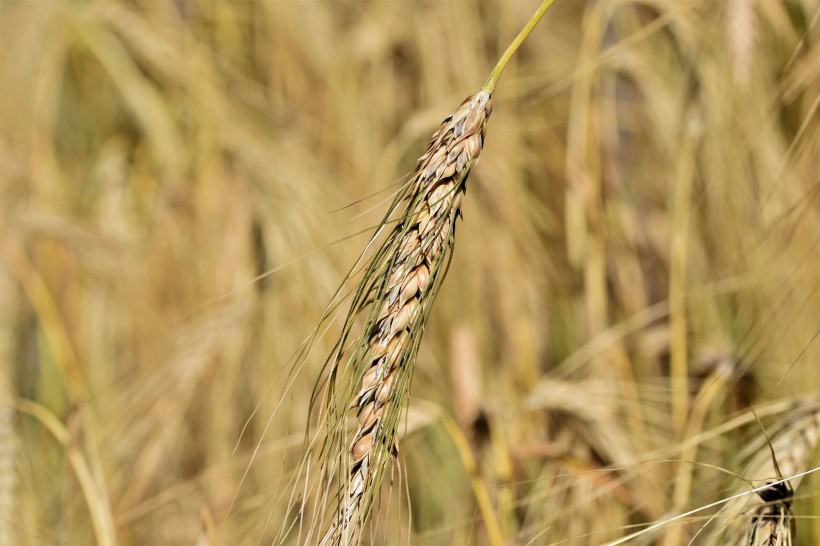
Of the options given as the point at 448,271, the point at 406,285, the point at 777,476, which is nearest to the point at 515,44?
the point at 406,285

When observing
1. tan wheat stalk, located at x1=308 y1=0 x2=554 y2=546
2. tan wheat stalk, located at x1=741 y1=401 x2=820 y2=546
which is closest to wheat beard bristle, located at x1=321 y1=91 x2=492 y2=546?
tan wheat stalk, located at x1=308 y1=0 x2=554 y2=546

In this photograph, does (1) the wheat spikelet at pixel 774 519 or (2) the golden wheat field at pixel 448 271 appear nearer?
(1) the wheat spikelet at pixel 774 519

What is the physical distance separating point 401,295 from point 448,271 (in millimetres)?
562

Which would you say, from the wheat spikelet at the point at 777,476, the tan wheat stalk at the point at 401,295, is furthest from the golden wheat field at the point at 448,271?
the tan wheat stalk at the point at 401,295

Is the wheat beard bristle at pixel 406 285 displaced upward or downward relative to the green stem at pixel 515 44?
downward

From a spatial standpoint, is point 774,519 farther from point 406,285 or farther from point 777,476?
point 406,285

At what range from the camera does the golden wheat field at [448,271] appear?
30.7 inches

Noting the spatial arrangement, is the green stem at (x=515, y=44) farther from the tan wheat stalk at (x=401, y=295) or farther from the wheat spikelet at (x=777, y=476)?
the wheat spikelet at (x=777, y=476)

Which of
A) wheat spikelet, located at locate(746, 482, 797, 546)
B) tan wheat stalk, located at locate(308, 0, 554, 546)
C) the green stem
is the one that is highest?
the green stem

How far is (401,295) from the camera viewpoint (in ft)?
1.34

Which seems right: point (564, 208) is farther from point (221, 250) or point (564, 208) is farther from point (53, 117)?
point (53, 117)

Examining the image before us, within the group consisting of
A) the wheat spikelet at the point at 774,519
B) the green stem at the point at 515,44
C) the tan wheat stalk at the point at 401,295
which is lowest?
the wheat spikelet at the point at 774,519

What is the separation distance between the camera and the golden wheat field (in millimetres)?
780

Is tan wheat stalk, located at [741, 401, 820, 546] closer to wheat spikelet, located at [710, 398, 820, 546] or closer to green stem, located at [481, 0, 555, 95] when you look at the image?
wheat spikelet, located at [710, 398, 820, 546]
